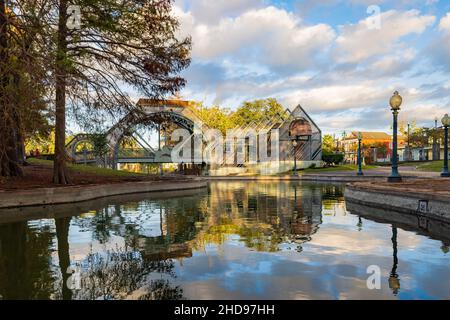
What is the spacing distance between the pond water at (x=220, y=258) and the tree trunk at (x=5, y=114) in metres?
3.76

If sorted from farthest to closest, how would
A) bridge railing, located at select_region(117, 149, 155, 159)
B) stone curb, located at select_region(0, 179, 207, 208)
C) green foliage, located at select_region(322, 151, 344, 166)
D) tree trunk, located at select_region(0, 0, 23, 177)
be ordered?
green foliage, located at select_region(322, 151, 344, 166) → bridge railing, located at select_region(117, 149, 155, 159) → stone curb, located at select_region(0, 179, 207, 208) → tree trunk, located at select_region(0, 0, 23, 177)

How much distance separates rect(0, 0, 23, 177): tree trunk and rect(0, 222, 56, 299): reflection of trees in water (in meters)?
4.73

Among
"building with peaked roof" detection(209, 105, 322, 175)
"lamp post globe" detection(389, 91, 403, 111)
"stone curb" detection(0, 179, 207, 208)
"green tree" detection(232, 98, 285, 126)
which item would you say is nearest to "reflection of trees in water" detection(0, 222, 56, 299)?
"stone curb" detection(0, 179, 207, 208)

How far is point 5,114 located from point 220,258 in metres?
9.57

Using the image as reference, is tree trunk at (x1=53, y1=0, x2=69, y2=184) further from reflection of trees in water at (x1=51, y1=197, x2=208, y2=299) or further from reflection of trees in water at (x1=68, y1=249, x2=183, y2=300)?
reflection of trees in water at (x1=68, y1=249, x2=183, y2=300)

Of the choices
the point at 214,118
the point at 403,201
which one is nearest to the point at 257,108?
the point at 214,118

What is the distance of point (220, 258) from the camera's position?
7121mm

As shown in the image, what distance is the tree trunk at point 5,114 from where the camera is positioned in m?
13.1

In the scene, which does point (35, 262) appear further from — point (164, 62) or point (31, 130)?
point (164, 62)

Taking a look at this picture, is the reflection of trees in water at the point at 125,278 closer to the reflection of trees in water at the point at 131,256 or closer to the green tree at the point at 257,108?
the reflection of trees in water at the point at 131,256

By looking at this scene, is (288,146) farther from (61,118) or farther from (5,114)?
(5,114)

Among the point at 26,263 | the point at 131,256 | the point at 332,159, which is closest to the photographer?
the point at 26,263

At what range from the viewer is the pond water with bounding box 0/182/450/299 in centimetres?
534
